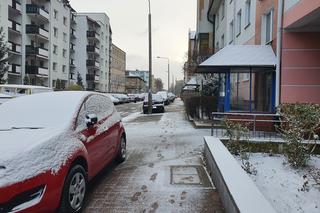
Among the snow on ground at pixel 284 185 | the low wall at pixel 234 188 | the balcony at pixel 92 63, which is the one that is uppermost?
the balcony at pixel 92 63

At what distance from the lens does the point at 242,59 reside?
546 inches

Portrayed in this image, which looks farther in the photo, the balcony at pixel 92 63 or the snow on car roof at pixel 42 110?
the balcony at pixel 92 63

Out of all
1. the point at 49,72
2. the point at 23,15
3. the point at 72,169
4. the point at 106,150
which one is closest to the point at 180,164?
the point at 106,150

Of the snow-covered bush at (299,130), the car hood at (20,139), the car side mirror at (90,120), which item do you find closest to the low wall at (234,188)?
the snow-covered bush at (299,130)

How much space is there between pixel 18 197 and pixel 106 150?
2.92m

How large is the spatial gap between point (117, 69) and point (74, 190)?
92234 mm

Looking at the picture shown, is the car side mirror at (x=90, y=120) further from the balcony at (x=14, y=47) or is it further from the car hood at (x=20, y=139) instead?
the balcony at (x=14, y=47)

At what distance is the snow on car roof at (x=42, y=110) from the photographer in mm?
5395

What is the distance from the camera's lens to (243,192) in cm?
447

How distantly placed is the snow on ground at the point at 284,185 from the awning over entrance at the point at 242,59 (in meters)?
5.80

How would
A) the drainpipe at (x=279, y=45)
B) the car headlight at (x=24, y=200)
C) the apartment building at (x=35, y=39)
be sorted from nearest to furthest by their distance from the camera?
the car headlight at (x=24, y=200) < the drainpipe at (x=279, y=45) < the apartment building at (x=35, y=39)

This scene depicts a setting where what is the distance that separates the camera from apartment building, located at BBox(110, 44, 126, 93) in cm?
9038

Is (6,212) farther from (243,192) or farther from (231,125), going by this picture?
(231,125)

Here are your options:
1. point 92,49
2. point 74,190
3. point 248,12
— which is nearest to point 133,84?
point 92,49
